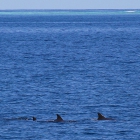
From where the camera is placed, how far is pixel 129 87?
46.2m

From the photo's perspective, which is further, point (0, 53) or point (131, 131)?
point (0, 53)

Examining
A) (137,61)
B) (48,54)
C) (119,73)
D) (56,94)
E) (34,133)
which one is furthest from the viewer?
(48,54)

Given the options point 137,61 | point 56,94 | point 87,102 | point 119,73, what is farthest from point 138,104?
point 137,61

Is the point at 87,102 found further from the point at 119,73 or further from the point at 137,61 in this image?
the point at 137,61

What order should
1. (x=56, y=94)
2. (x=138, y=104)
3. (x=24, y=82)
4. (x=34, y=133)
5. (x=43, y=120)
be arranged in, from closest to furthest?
(x=34, y=133)
(x=43, y=120)
(x=138, y=104)
(x=56, y=94)
(x=24, y=82)

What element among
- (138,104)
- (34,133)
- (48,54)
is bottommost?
(34,133)

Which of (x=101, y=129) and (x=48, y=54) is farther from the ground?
(x=48, y=54)

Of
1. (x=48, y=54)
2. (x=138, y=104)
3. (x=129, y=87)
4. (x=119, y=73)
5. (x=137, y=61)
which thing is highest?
(x=48, y=54)

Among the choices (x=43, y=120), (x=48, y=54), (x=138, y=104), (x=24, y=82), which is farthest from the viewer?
(x=48, y=54)

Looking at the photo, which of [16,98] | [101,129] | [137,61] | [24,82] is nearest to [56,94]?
[16,98]

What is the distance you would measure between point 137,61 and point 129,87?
59.5ft

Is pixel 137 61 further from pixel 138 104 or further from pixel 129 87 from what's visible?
pixel 138 104

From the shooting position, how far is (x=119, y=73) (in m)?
54.4

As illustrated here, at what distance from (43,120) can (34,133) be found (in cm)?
294
